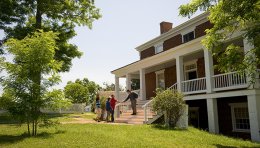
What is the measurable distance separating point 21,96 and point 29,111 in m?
0.73

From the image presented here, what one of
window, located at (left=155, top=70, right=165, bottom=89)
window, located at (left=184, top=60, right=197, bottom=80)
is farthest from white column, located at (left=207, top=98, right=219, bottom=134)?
window, located at (left=155, top=70, right=165, bottom=89)

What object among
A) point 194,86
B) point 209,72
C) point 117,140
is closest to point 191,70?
point 194,86

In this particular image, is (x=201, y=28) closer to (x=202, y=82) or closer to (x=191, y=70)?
(x=191, y=70)

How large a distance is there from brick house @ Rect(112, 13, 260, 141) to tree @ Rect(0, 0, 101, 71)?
5.05 m

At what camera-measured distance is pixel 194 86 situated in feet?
58.1

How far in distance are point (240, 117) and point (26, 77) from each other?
1321cm

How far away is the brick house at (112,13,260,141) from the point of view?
574 inches

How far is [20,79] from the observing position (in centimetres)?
1215

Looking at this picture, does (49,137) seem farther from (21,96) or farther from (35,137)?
(21,96)

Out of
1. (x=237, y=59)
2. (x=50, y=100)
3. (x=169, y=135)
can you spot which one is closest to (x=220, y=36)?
(x=237, y=59)

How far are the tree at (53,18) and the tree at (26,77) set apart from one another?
12.0m

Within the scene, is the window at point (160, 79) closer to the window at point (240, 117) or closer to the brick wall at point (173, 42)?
→ the brick wall at point (173, 42)

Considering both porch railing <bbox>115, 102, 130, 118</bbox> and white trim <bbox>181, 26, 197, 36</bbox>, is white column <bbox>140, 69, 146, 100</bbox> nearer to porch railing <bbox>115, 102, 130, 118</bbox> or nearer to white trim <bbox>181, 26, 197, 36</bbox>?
porch railing <bbox>115, 102, 130, 118</bbox>

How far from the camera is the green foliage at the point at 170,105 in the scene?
1490 cm
